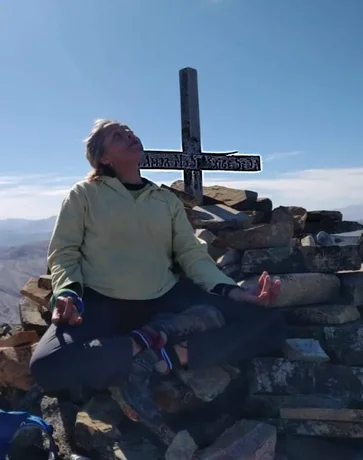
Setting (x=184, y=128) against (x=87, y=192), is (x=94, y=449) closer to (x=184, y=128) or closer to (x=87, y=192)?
(x=87, y=192)

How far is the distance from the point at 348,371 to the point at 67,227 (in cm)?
208

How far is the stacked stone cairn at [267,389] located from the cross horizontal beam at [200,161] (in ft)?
5.11

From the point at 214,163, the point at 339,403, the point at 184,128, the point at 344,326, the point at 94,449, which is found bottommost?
the point at 94,449

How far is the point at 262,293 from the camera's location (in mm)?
3283

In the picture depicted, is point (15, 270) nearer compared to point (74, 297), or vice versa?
point (74, 297)

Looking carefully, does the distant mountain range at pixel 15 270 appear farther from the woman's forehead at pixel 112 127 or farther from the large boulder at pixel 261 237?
the woman's forehead at pixel 112 127

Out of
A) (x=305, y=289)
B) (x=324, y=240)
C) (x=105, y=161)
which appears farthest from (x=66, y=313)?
(x=324, y=240)

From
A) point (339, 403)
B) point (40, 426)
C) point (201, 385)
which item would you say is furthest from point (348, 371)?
point (40, 426)

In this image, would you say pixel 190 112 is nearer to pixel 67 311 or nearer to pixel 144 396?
pixel 67 311

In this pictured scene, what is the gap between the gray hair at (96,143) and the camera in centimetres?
371

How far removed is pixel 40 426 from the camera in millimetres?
2965

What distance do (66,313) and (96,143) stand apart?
1329 millimetres

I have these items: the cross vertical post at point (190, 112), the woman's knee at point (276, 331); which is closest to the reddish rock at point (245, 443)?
the woman's knee at point (276, 331)

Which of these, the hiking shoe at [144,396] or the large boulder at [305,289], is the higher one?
the large boulder at [305,289]
